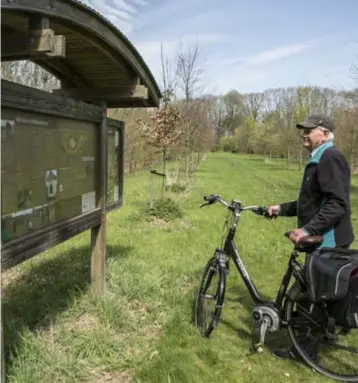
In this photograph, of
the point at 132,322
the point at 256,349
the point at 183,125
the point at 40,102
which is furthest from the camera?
the point at 183,125

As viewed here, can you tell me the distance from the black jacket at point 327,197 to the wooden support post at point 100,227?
7.37 feet

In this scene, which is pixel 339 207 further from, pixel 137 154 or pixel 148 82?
pixel 137 154

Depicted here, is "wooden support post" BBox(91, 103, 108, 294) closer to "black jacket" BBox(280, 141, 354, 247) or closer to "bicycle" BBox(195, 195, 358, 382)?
"bicycle" BBox(195, 195, 358, 382)

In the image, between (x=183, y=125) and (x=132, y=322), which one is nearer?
(x=132, y=322)

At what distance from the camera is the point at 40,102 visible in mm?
3066

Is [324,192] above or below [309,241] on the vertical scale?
above

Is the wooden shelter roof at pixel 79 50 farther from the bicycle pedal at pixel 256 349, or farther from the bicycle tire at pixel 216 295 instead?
the bicycle pedal at pixel 256 349

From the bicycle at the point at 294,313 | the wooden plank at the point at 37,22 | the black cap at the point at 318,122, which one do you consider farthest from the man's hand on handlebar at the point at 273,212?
the wooden plank at the point at 37,22

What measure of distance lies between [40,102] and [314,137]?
7.57 ft

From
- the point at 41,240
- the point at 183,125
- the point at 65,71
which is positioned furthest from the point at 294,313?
the point at 183,125

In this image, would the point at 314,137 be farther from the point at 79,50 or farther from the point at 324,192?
the point at 79,50

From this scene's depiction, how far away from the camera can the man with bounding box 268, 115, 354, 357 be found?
10.6ft

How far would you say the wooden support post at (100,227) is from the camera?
4.53m

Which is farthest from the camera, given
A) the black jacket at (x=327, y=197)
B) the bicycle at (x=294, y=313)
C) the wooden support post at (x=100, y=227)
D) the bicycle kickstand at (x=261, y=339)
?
the wooden support post at (x=100, y=227)
